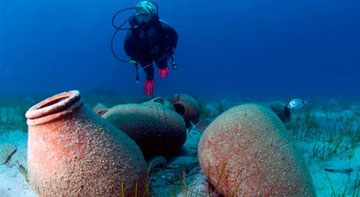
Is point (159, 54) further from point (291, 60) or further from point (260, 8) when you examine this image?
point (291, 60)

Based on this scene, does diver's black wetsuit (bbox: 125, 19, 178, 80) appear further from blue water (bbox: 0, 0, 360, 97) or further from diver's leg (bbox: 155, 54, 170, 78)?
blue water (bbox: 0, 0, 360, 97)

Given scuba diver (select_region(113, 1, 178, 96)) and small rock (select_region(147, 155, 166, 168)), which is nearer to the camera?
small rock (select_region(147, 155, 166, 168))

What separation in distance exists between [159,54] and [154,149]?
5.02m

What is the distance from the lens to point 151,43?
684cm

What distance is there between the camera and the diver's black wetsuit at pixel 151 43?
679 cm

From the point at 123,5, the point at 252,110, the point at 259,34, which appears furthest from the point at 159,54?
the point at 259,34

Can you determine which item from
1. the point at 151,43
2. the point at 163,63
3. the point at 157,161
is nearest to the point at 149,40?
the point at 151,43

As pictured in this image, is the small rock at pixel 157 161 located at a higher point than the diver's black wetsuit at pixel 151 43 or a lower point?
lower

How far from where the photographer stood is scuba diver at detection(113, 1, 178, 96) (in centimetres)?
653

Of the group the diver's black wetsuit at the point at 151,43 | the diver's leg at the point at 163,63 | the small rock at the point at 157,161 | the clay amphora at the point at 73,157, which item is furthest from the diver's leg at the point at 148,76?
the clay amphora at the point at 73,157

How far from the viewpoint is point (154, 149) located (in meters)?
2.61

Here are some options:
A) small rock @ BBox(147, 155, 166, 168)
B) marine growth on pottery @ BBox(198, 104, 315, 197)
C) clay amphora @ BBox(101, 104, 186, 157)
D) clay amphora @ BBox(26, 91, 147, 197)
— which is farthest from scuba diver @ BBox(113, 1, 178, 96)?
clay amphora @ BBox(26, 91, 147, 197)

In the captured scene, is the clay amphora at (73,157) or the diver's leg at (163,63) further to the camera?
the diver's leg at (163,63)

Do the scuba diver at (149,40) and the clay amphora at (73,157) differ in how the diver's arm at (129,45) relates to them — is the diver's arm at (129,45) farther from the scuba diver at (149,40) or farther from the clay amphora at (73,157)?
the clay amphora at (73,157)
